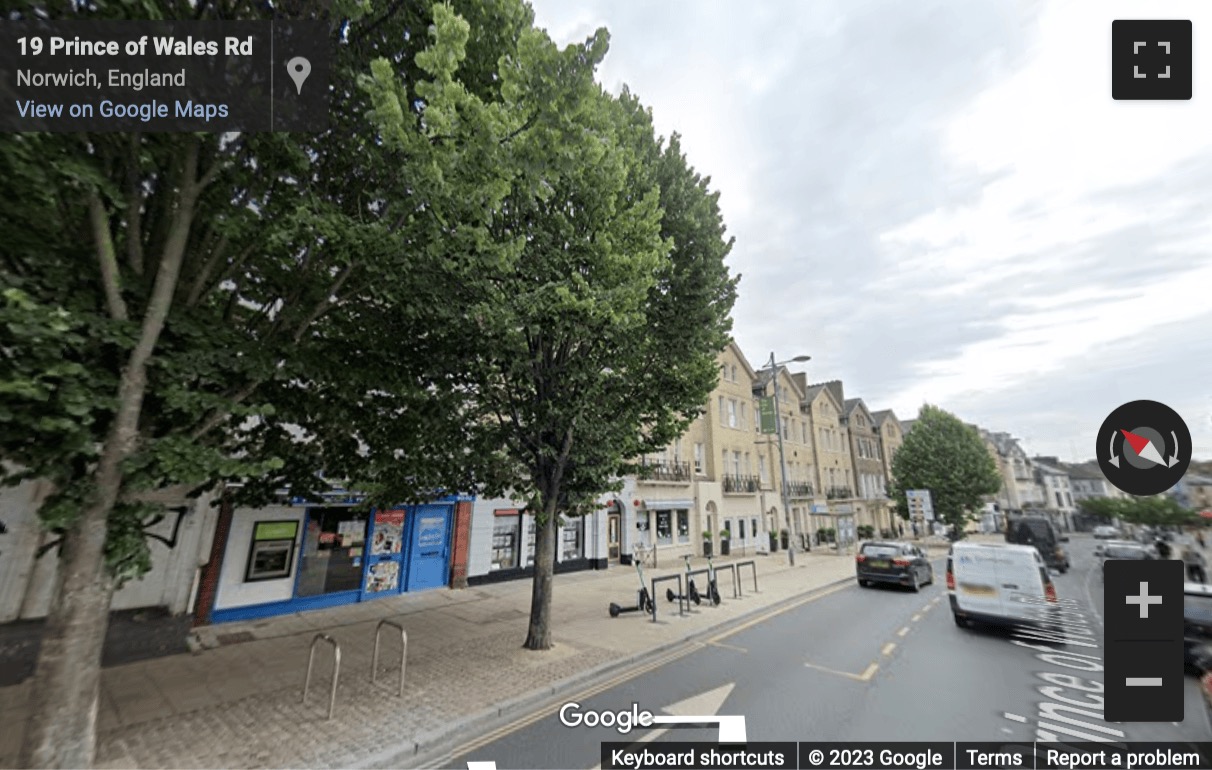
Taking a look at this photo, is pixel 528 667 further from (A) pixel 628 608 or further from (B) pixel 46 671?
(B) pixel 46 671

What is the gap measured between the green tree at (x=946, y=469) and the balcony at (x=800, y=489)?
25.5ft

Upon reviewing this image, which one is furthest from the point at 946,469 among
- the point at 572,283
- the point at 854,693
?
the point at 572,283

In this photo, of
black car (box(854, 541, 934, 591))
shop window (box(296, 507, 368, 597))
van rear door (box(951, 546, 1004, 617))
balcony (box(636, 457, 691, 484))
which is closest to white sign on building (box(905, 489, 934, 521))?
black car (box(854, 541, 934, 591))

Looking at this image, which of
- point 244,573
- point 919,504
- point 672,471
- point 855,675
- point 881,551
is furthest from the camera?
point 919,504

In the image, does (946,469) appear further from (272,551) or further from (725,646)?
(272,551)

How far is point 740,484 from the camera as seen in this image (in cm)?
2697

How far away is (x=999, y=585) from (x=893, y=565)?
6324 millimetres

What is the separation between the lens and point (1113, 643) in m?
4.30

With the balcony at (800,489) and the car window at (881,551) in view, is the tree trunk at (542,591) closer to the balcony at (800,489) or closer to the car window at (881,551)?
the car window at (881,551)

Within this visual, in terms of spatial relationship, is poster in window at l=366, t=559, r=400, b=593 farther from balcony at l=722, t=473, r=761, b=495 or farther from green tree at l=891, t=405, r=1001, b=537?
green tree at l=891, t=405, r=1001, b=537

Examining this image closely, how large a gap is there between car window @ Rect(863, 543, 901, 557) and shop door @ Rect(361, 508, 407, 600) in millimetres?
15350

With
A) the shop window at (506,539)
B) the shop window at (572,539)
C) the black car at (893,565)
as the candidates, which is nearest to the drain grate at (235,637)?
the shop window at (506,539)

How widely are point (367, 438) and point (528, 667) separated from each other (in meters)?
4.43

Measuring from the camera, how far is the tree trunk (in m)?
8.25
